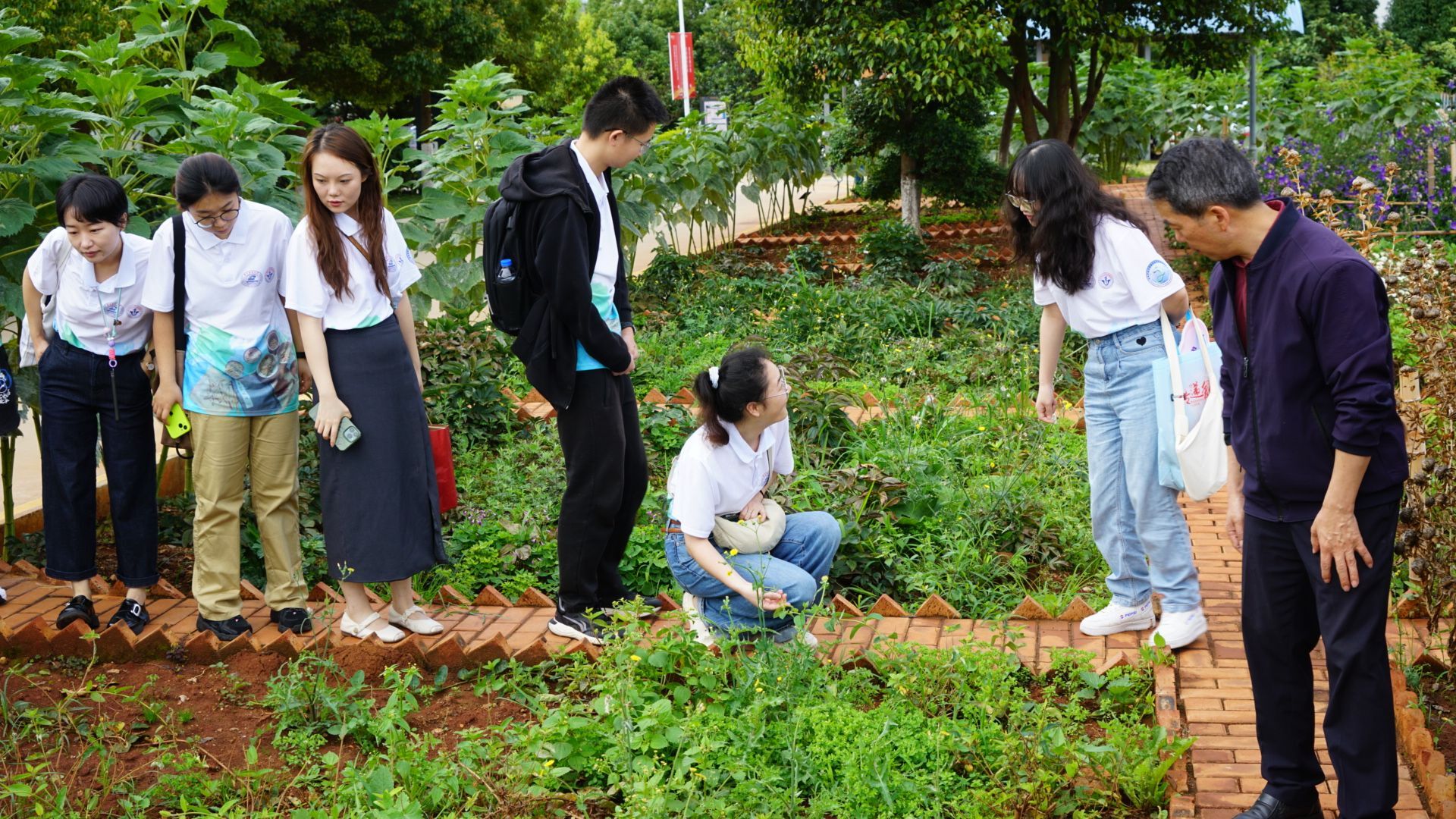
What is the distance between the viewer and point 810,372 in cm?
695

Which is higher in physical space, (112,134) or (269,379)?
(112,134)

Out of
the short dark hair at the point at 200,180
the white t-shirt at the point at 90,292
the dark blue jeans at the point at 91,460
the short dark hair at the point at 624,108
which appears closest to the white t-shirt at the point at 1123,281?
the short dark hair at the point at 624,108

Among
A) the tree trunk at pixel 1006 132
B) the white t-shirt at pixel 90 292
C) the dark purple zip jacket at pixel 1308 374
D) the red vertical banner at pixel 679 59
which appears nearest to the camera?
the dark purple zip jacket at pixel 1308 374

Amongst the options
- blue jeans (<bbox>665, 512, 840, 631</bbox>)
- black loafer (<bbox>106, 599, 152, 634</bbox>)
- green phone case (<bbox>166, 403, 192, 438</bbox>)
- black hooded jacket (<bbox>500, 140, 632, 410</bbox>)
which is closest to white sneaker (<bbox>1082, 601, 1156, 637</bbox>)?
blue jeans (<bbox>665, 512, 840, 631</bbox>)

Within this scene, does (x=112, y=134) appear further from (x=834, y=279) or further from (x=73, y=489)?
(x=834, y=279)

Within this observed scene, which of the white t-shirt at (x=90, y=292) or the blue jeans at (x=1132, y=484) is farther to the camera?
the white t-shirt at (x=90, y=292)

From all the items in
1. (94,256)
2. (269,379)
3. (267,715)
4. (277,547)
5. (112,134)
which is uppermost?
(112,134)

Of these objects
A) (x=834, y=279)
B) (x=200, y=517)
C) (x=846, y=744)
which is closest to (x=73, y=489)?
(x=200, y=517)

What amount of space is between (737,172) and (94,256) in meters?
8.95

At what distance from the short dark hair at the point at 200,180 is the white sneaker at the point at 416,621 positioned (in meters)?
1.43

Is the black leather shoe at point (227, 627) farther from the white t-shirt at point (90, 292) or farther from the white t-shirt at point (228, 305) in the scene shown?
the white t-shirt at point (90, 292)

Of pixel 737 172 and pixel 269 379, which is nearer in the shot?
pixel 269 379

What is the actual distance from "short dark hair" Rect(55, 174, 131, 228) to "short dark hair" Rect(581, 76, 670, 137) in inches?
63.9

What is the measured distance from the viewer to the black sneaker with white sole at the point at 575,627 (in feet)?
13.4
